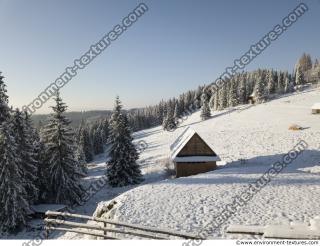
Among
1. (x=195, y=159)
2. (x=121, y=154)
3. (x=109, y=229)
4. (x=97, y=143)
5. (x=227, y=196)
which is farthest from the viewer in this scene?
→ (x=97, y=143)

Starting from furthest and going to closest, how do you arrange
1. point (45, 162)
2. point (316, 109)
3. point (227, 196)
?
point (316, 109) < point (45, 162) < point (227, 196)

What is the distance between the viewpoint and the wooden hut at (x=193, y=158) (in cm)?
3403

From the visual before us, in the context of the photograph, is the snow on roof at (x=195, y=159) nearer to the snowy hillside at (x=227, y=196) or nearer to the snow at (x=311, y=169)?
the snowy hillside at (x=227, y=196)

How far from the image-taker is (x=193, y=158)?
112ft

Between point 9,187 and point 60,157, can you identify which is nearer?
point 9,187

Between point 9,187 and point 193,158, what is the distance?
18.6 metres

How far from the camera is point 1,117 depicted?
2672 cm

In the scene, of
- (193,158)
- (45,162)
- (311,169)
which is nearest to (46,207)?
(45,162)

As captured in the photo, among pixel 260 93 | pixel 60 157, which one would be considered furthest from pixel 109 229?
pixel 260 93

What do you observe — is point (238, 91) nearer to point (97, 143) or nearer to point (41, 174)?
point (97, 143)

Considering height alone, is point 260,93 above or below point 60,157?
above

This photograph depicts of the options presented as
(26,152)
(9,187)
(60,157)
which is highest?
(26,152)

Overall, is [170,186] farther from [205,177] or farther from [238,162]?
[238,162]

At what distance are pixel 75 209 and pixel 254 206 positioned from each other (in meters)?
20.2
